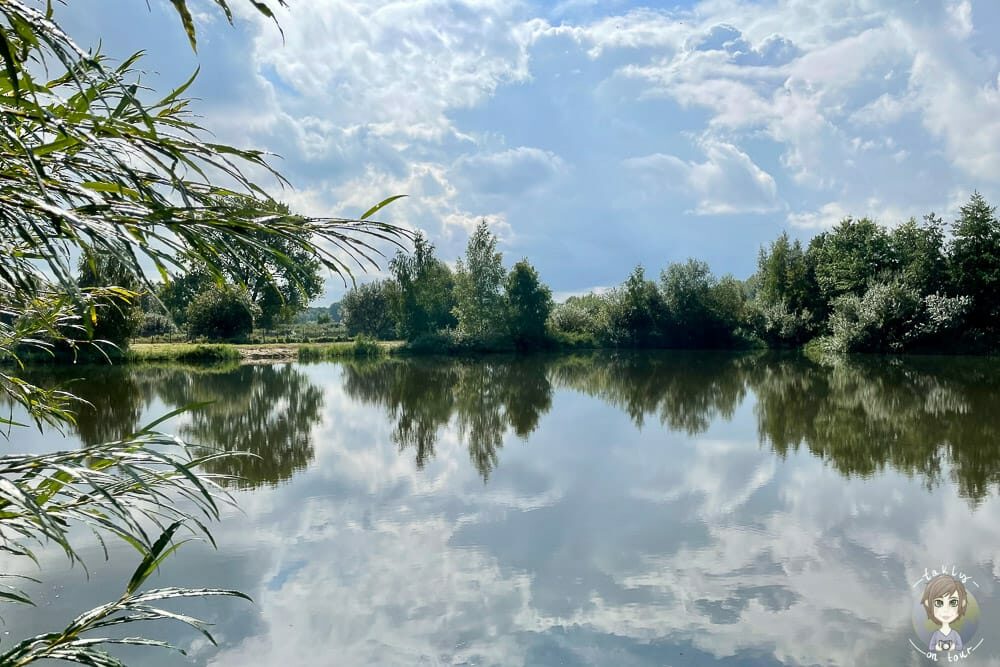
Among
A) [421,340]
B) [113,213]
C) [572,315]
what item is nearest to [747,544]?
[113,213]

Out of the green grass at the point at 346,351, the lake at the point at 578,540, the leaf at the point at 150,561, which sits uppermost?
the leaf at the point at 150,561

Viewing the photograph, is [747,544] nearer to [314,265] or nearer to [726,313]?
[314,265]

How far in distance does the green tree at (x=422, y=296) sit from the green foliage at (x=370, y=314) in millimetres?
8975

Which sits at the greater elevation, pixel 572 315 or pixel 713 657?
pixel 572 315

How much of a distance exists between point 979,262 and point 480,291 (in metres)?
24.2

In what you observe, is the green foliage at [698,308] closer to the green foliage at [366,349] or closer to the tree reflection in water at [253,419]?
the green foliage at [366,349]

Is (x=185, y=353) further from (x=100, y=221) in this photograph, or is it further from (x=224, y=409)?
(x=100, y=221)

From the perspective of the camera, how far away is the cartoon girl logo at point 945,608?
429 cm

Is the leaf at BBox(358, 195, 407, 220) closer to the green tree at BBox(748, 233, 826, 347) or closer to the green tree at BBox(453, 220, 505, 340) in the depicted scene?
the green tree at BBox(453, 220, 505, 340)

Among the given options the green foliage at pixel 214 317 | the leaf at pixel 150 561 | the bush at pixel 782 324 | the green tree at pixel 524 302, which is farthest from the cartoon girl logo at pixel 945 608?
the green foliage at pixel 214 317

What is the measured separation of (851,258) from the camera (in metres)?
36.7

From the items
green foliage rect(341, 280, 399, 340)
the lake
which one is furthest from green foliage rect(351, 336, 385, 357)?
the lake

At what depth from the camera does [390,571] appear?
18.7ft

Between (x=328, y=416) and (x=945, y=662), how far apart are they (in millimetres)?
12217
